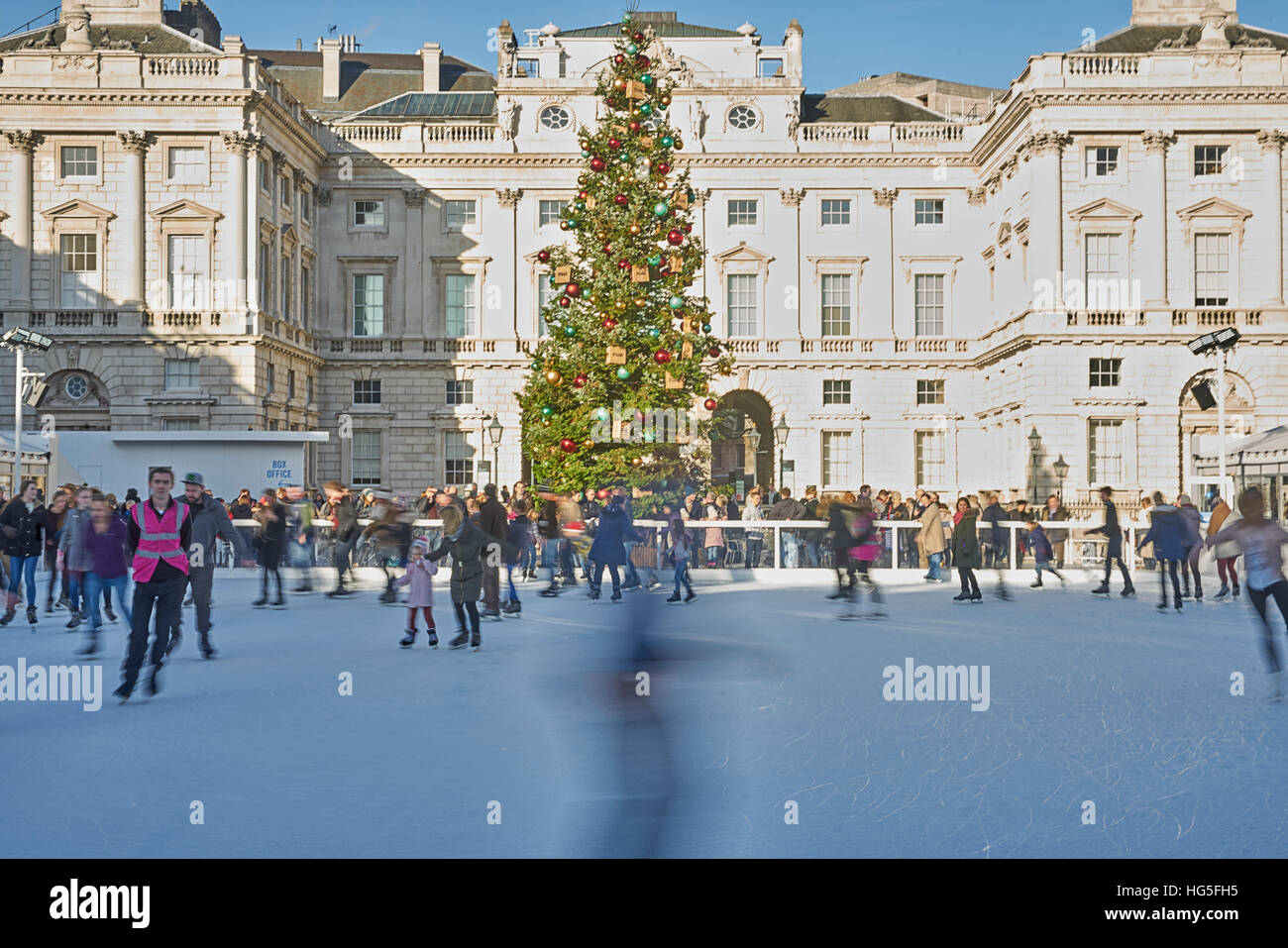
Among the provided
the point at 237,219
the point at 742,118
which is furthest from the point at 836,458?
the point at 237,219

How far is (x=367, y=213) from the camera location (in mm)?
51500

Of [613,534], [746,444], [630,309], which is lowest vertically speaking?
[613,534]

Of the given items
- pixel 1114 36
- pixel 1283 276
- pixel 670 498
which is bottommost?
pixel 670 498

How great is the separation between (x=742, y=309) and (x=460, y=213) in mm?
12037

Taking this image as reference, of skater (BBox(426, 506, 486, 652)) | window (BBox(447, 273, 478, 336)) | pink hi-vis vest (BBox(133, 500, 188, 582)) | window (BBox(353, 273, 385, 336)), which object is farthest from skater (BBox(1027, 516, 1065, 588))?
window (BBox(353, 273, 385, 336))

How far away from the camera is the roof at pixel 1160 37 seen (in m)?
44.7

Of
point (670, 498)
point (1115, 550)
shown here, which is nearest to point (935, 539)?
point (1115, 550)

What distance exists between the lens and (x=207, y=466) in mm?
31859

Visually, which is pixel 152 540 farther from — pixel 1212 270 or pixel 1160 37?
pixel 1160 37

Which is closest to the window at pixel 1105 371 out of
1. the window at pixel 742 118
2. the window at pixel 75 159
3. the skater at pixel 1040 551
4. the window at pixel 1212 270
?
the window at pixel 1212 270

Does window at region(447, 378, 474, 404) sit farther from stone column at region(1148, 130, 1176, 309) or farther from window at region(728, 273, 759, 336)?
stone column at region(1148, 130, 1176, 309)

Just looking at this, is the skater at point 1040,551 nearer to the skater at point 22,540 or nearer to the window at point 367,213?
the skater at point 22,540

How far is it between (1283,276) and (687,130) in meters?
22.2
